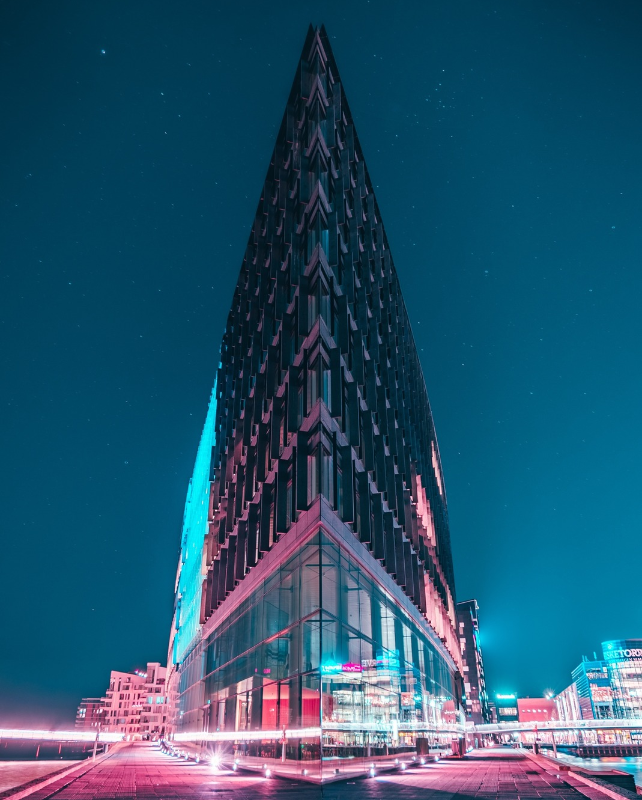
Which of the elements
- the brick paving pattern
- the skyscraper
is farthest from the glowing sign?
the brick paving pattern

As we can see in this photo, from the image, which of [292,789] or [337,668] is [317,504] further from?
[292,789]

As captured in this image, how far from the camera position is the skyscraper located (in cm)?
2739

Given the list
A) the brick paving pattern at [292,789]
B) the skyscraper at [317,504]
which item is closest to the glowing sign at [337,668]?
the skyscraper at [317,504]

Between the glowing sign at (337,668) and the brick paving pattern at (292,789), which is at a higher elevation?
the glowing sign at (337,668)

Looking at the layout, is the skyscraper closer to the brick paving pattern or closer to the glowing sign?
the glowing sign

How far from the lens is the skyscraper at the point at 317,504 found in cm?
2739

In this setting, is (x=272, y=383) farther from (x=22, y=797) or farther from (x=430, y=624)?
(x=430, y=624)

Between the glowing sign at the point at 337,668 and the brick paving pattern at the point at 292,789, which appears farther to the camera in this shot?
the glowing sign at the point at 337,668

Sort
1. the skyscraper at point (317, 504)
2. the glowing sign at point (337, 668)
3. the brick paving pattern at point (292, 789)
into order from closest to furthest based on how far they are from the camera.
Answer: the brick paving pattern at point (292, 789), the glowing sign at point (337, 668), the skyscraper at point (317, 504)

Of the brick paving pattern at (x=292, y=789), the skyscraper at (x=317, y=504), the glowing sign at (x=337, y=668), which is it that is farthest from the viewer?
the skyscraper at (x=317, y=504)

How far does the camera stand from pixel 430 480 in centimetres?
7588

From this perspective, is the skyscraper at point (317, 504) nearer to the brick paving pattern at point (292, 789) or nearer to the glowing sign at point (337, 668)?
the glowing sign at point (337, 668)

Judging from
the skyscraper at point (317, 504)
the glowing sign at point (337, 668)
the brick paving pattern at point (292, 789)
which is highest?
the skyscraper at point (317, 504)

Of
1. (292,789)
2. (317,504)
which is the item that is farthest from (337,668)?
(317,504)
